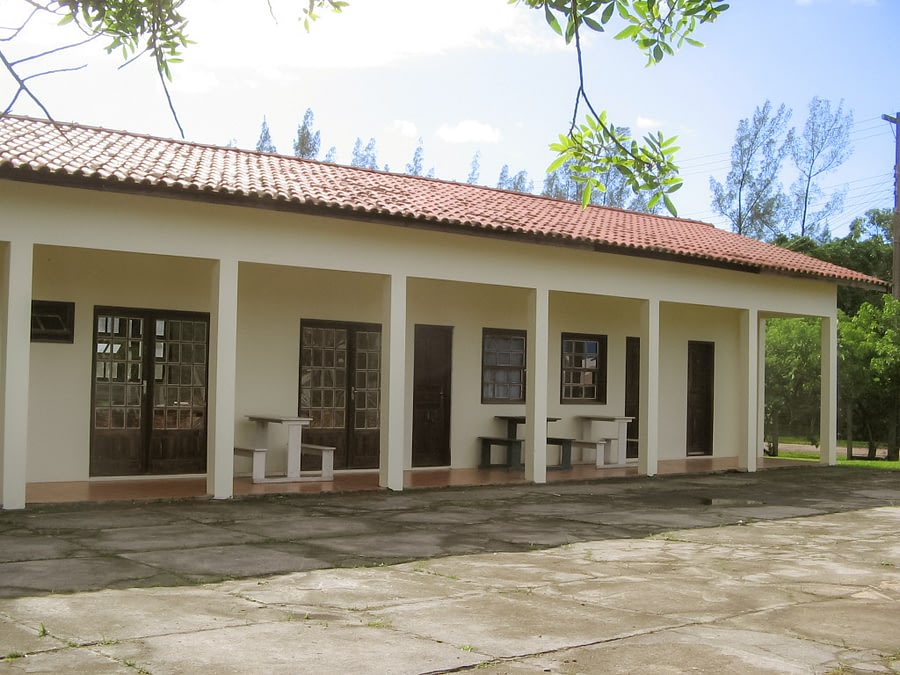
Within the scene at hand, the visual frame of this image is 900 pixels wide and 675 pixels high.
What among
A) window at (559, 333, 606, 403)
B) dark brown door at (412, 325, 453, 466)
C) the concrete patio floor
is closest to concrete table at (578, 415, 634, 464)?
window at (559, 333, 606, 403)

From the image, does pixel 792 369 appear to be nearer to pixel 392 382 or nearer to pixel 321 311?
pixel 321 311

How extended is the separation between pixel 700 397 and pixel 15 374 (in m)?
11.8

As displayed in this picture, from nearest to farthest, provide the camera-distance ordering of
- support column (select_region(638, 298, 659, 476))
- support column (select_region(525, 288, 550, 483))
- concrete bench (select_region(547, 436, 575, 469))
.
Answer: support column (select_region(525, 288, 550, 483)) < support column (select_region(638, 298, 659, 476)) < concrete bench (select_region(547, 436, 575, 469))

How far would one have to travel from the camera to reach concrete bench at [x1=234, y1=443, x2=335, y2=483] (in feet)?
40.8

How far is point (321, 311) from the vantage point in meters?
13.9

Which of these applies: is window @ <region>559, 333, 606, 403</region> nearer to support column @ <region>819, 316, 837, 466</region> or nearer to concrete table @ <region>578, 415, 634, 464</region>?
concrete table @ <region>578, 415, 634, 464</region>

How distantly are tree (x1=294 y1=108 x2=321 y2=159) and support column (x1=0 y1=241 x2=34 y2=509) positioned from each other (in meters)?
44.8

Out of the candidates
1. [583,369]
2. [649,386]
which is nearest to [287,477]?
[649,386]

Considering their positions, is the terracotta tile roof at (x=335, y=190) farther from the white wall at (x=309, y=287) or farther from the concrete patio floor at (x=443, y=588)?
the concrete patio floor at (x=443, y=588)

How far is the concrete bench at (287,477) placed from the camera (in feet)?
40.8

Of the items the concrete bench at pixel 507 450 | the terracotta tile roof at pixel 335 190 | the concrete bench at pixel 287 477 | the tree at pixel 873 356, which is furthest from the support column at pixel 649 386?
the tree at pixel 873 356

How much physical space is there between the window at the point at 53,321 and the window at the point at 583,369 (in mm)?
7413

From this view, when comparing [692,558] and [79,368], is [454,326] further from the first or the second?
[692,558]

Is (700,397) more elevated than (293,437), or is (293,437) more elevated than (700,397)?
(700,397)
